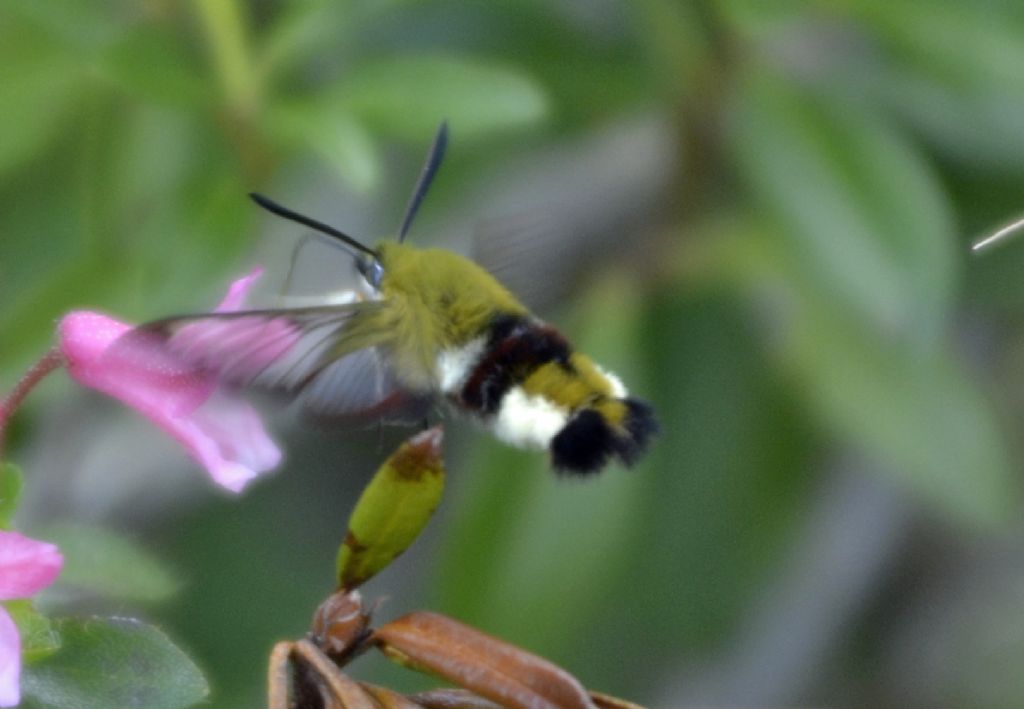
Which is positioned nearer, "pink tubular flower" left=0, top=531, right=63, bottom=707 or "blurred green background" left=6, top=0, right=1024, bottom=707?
"pink tubular flower" left=0, top=531, right=63, bottom=707

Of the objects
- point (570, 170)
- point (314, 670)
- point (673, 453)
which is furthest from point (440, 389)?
point (570, 170)

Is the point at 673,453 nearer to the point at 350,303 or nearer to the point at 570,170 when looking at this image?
the point at 570,170

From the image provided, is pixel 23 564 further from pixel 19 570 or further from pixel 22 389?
pixel 22 389

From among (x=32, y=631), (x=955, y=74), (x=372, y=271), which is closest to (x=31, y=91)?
(x=372, y=271)

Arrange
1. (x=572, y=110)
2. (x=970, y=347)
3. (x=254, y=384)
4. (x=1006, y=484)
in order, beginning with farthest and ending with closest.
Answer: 1. (x=970, y=347)
2. (x=572, y=110)
3. (x=1006, y=484)
4. (x=254, y=384)

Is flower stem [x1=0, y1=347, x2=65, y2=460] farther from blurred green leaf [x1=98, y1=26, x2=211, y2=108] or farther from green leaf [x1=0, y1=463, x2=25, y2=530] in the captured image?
blurred green leaf [x1=98, y1=26, x2=211, y2=108]

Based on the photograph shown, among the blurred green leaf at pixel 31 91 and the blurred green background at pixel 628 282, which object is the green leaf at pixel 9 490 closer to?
the blurred green background at pixel 628 282

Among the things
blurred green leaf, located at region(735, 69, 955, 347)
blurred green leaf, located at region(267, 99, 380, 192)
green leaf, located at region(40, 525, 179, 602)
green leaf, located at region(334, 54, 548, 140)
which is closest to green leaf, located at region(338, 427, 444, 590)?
green leaf, located at region(40, 525, 179, 602)
